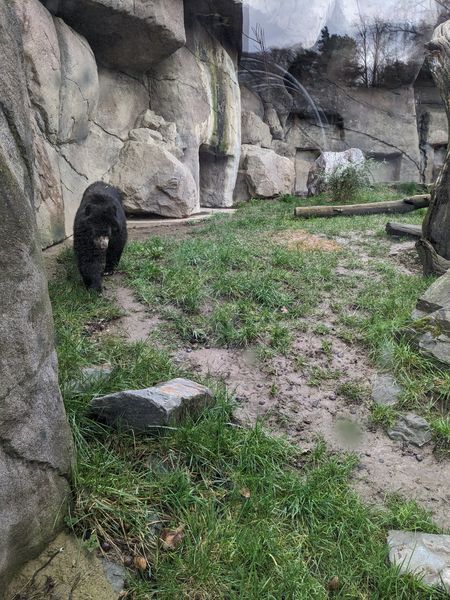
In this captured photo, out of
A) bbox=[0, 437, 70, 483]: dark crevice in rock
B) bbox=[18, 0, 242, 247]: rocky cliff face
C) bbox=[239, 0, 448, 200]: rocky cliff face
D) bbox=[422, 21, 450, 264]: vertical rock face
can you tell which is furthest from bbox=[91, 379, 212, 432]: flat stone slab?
bbox=[239, 0, 448, 200]: rocky cliff face

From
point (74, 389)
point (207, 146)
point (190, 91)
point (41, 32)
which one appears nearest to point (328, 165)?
point (207, 146)

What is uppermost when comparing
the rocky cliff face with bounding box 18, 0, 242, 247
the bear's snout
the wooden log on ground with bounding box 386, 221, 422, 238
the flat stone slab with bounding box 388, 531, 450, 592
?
the rocky cliff face with bounding box 18, 0, 242, 247

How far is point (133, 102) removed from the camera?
34.7 ft

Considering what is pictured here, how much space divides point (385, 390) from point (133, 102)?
8851mm

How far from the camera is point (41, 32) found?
7.00 meters

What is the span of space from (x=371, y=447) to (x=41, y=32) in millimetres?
6827

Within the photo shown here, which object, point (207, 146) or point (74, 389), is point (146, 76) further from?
point (74, 389)

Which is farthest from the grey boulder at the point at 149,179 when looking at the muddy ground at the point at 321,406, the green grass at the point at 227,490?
the green grass at the point at 227,490

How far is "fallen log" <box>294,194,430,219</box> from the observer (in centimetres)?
944

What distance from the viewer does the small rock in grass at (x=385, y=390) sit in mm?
3658

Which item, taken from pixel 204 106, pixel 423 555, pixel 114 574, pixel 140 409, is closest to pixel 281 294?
pixel 140 409

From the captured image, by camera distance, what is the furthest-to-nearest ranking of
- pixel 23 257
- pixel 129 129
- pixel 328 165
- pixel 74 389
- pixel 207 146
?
pixel 328 165 → pixel 207 146 → pixel 129 129 → pixel 74 389 → pixel 23 257

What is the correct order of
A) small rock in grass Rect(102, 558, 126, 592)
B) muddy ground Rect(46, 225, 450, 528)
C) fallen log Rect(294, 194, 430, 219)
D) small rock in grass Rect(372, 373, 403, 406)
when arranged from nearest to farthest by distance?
small rock in grass Rect(102, 558, 126, 592)
muddy ground Rect(46, 225, 450, 528)
small rock in grass Rect(372, 373, 403, 406)
fallen log Rect(294, 194, 430, 219)

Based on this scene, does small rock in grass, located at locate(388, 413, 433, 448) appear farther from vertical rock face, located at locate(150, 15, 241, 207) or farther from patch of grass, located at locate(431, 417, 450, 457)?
vertical rock face, located at locate(150, 15, 241, 207)
